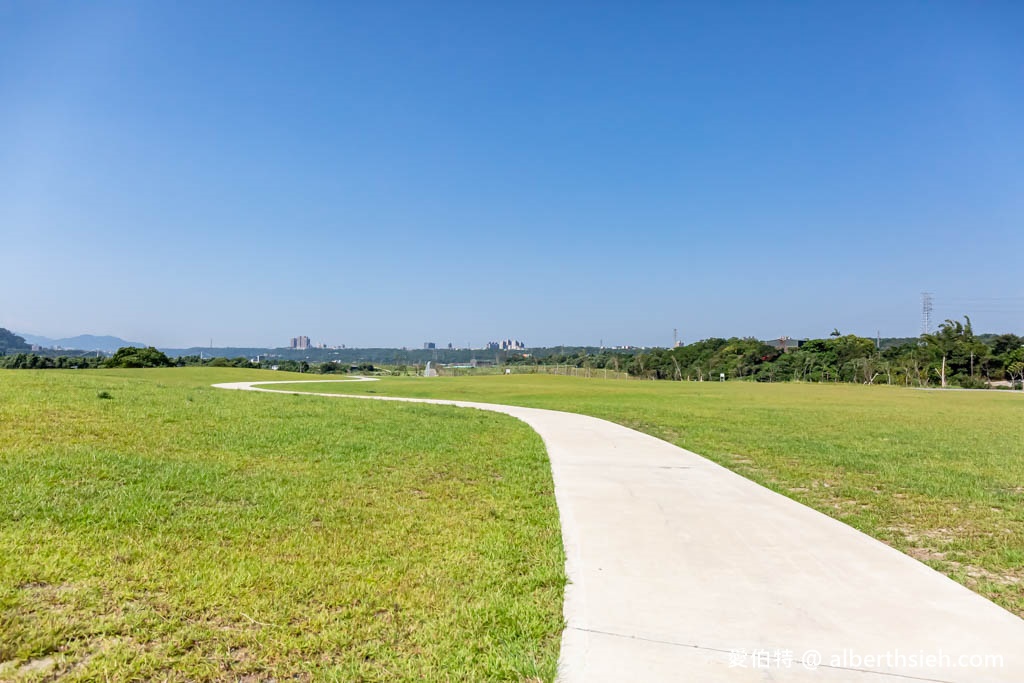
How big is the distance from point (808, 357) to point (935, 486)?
226ft

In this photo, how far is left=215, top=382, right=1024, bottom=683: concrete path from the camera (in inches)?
110

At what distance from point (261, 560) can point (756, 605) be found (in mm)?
3472

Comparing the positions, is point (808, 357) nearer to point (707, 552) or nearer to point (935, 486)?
point (935, 486)

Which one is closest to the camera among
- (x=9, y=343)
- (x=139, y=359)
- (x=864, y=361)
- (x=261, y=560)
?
(x=261, y=560)

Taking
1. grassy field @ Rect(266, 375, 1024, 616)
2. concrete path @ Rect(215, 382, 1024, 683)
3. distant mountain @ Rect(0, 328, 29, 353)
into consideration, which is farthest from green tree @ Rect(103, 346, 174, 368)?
distant mountain @ Rect(0, 328, 29, 353)

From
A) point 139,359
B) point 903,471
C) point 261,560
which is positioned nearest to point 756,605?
point 261,560

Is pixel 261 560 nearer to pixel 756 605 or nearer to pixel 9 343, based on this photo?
pixel 756 605

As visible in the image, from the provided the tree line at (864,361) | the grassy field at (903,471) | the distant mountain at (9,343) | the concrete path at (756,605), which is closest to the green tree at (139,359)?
the grassy field at (903,471)

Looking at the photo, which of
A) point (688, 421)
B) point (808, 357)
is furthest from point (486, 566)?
point (808, 357)

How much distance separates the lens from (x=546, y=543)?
15.5ft

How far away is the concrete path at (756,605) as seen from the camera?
110 inches

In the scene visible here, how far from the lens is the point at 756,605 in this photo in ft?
11.5

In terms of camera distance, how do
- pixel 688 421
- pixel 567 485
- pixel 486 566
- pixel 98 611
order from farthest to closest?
pixel 688 421
pixel 567 485
pixel 486 566
pixel 98 611

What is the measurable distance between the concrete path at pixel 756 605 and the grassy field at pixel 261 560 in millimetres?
338
